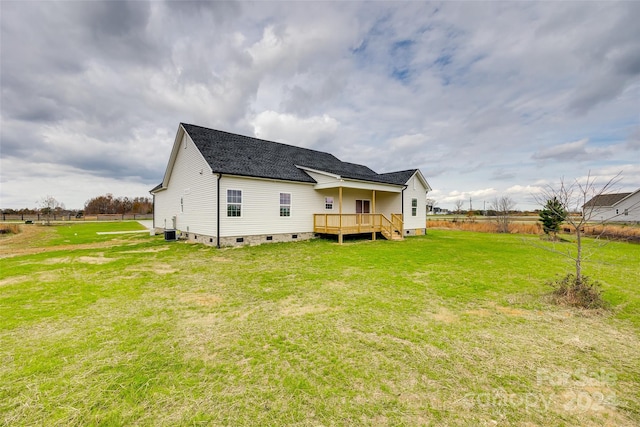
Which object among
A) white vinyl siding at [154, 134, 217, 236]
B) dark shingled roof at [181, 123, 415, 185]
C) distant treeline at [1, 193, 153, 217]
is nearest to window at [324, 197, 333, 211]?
dark shingled roof at [181, 123, 415, 185]

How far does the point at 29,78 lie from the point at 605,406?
86.0 feet

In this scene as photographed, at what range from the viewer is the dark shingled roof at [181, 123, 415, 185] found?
13.3 meters

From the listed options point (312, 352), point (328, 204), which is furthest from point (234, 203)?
point (312, 352)

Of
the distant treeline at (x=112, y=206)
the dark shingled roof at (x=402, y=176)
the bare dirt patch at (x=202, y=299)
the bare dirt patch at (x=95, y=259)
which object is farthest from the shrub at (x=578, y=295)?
the distant treeline at (x=112, y=206)

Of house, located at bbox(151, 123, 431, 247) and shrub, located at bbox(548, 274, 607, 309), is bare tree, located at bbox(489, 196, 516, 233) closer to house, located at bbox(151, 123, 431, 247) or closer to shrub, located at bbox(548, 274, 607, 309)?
house, located at bbox(151, 123, 431, 247)

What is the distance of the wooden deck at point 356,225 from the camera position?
49.1 ft

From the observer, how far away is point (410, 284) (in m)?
6.64

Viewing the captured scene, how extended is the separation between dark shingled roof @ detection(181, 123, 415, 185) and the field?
25.0 ft

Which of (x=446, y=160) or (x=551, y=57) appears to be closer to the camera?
(x=551, y=57)

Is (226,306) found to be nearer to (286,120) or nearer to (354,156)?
(286,120)

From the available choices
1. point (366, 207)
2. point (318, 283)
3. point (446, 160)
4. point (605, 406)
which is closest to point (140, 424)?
point (605, 406)

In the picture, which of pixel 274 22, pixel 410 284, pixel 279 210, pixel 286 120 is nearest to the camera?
pixel 410 284

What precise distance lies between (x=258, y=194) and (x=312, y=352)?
36.8ft

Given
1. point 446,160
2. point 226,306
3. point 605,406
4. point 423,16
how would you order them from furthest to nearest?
point 446,160 < point 423,16 < point 226,306 < point 605,406
